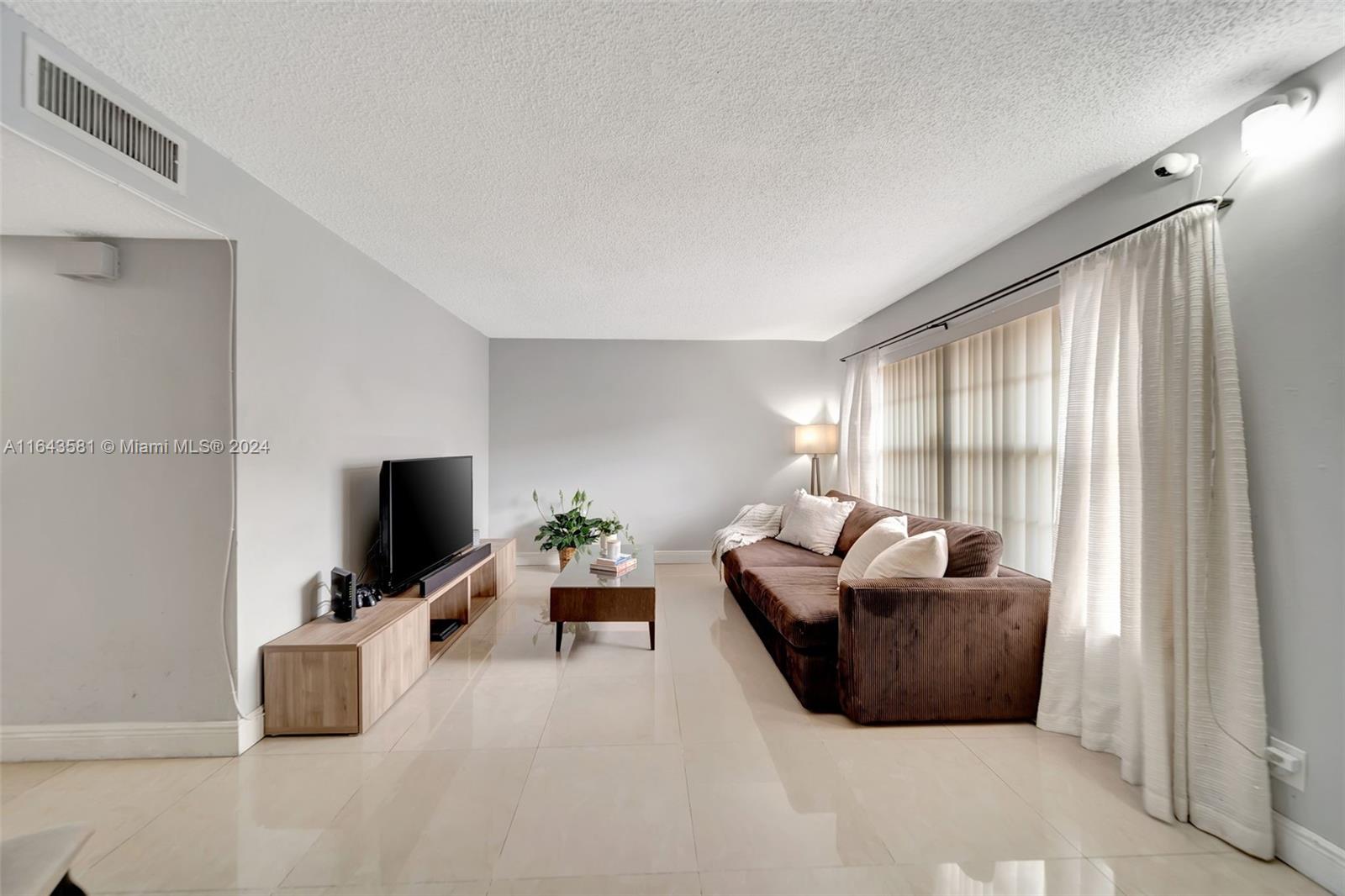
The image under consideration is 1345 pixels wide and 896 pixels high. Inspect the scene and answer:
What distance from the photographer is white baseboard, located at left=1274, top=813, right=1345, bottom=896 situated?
5.07 ft

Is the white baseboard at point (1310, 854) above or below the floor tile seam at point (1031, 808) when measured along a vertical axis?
above

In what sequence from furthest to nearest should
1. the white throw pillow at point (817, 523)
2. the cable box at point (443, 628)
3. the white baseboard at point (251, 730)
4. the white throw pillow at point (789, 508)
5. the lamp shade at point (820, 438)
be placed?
the lamp shade at point (820, 438)
the white throw pillow at point (789, 508)
the white throw pillow at point (817, 523)
the cable box at point (443, 628)
the white baseboard at point (251, 730)

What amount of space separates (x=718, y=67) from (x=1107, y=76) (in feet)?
3.86

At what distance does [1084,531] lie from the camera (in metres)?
2.36

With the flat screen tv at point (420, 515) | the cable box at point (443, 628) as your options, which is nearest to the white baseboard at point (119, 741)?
the flat screen tv at point (420, 515)

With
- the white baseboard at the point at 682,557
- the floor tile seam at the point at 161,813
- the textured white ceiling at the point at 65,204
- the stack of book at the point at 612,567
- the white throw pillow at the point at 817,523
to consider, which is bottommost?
the floor tile seam at the point at 161,813

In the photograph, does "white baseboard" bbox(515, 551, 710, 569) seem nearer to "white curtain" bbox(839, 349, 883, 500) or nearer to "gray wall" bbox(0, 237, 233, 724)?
"white curtain" bbox(839, 349, 883, 500)

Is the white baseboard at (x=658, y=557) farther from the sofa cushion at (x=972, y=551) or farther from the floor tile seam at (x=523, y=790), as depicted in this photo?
the floor tile seam at (x=523, y=790)

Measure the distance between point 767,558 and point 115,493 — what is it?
11.7ft

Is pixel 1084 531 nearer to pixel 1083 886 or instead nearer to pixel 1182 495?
pixel 1182 495

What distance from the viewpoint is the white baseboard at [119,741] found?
7.05 feet

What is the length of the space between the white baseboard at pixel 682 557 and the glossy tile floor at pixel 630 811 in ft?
10.7

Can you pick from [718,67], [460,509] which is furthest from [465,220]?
[460,509]

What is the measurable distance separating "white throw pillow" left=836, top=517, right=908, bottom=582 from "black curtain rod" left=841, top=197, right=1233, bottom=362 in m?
1.35
